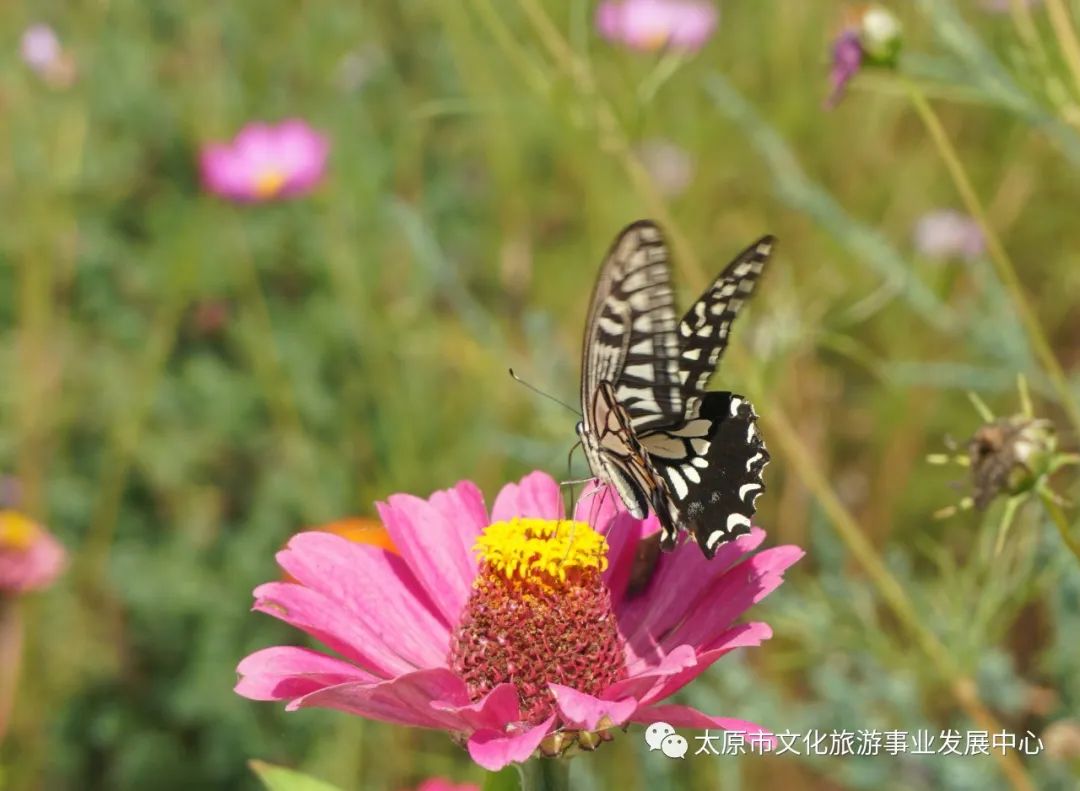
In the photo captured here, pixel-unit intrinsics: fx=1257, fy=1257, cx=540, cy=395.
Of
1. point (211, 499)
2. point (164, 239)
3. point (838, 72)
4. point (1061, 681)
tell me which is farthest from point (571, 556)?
point (164, 239)

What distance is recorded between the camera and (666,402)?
0.82m

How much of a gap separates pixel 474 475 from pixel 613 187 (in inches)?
22.2

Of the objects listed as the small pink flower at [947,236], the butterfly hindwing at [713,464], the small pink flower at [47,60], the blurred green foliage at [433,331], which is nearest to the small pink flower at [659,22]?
the blurred green foliage at [433,331]

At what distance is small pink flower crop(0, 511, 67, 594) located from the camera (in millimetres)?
1389

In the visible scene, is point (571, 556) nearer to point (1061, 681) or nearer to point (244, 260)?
point (1061, 681)

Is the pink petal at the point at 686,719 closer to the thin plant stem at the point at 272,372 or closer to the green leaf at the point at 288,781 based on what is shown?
the green leaf at the point at 288,781

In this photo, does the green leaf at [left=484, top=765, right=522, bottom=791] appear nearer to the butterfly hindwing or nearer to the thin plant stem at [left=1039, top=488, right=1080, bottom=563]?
the butterfly hindwing

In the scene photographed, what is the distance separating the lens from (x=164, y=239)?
6.87 ft

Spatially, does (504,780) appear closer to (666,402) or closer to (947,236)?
(666,402)

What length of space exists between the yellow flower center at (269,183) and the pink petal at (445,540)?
1.22 metres

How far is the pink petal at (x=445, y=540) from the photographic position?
0.77 meters

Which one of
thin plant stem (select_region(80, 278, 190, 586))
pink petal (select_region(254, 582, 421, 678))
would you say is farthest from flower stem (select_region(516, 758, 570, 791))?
thin plant stem (select_region(80, 278, 190, 586))

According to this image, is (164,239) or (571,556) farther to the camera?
(164,239)

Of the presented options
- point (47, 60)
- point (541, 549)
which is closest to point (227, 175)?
point (47, 60)
